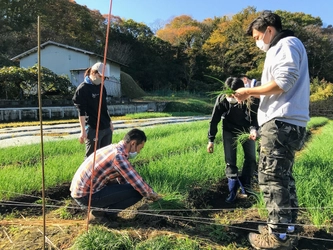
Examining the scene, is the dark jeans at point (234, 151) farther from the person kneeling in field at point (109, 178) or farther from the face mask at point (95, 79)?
the face mask at point (95, 79)

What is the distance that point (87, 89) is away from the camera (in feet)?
11.2

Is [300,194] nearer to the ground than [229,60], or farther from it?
nearer to the ground

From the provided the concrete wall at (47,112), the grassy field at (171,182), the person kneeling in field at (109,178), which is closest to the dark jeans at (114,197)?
the person kneeling in field at (109,178)

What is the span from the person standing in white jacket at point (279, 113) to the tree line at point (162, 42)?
933 inches

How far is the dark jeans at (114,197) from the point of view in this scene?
2.54 metres

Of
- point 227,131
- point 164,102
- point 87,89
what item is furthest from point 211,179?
point 164,102

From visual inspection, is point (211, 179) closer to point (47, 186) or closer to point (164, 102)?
point (47, 186)

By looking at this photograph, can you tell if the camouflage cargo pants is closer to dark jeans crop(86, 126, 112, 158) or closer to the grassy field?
the grassy field

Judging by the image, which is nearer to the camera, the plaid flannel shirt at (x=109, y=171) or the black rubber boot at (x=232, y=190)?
the plaid flannel shirt at (x=109, y=171)

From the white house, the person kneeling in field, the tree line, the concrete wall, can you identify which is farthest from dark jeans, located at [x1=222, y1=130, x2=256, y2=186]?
the tree line

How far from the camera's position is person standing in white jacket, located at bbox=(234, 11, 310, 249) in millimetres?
1910

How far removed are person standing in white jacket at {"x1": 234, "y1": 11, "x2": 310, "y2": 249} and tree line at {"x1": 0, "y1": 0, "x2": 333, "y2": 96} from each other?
77.7ft

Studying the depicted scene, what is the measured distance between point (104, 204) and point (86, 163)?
396mm

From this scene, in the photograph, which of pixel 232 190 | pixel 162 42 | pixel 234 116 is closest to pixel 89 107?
pixel 234 116
